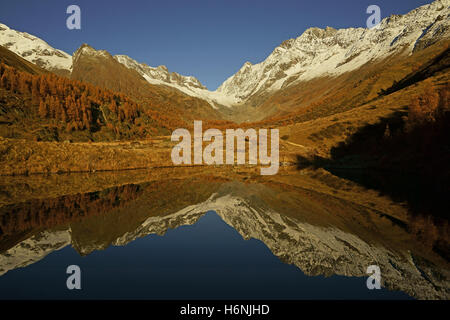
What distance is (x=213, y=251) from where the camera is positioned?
1336cm

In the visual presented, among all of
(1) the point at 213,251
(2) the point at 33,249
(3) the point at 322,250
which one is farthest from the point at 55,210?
→ (3) the point at 322,250

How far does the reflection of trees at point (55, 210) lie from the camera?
16.2 meters

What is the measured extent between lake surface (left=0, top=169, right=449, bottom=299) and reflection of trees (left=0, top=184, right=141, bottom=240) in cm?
8

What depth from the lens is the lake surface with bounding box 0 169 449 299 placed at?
916 centimetres

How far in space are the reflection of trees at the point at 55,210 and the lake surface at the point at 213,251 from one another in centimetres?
8

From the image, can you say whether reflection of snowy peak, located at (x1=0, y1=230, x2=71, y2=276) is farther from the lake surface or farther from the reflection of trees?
the reflection of trees

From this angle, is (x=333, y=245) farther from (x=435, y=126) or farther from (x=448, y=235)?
(x=435, y=126)

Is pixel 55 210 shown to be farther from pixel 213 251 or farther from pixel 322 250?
pixel 322 250

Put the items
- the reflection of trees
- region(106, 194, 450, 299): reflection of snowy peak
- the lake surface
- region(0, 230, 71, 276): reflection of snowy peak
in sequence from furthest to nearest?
the reflection of trees → region(0, 230, 71, 276): reflection of snowy peak → region(106, 194, 450, 299): reflection of snowy peak → the lake surface

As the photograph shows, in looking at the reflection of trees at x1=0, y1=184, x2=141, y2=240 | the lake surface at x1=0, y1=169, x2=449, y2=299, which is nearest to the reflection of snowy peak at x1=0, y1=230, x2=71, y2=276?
the lake surface at x1=0, y1=169, x2=449, y2=299

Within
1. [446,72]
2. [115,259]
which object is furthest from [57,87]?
[446,72]

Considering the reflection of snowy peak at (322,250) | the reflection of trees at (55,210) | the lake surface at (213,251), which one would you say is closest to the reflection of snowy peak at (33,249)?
the lake surface at (213,251)

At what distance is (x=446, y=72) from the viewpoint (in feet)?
370
